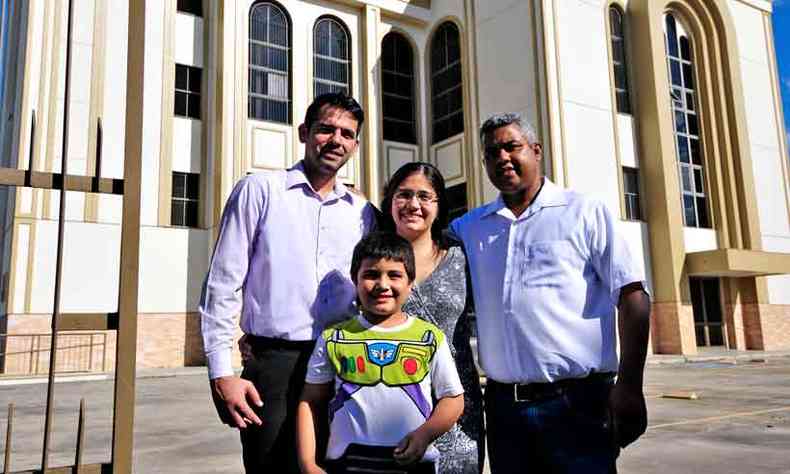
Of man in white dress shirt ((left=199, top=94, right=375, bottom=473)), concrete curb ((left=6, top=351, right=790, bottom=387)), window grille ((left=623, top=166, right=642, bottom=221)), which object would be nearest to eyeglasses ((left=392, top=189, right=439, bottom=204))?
man in white dress shirt ((left=199, top=94, right=375, bottom=473))

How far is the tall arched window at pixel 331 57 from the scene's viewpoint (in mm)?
21938

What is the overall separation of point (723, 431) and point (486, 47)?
17408 millimetres

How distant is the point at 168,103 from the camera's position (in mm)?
19203

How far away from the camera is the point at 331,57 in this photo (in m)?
22.2

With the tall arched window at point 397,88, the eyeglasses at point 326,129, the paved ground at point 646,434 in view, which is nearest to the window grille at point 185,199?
the tall arched window at point 397,88

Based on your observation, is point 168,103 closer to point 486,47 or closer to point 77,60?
point 77,60

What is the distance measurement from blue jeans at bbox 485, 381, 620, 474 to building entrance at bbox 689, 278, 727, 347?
22.2m

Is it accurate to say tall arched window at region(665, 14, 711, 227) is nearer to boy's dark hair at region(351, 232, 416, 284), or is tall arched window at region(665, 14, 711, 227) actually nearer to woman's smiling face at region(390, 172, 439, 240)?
woman's smiling face at region(390, 172, 439, 240)

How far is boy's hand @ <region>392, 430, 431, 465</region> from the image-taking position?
7.10 feet

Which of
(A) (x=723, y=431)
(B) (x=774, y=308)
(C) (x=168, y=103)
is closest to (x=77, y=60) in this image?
(C) (x=168, y=103)

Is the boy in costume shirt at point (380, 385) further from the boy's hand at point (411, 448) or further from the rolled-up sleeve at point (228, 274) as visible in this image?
the rolled-up sleeve at point (228, 274)

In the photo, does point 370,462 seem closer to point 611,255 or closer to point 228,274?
point 228,274

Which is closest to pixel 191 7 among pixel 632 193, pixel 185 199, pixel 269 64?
pixel 269 64

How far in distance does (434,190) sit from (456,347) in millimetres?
679
